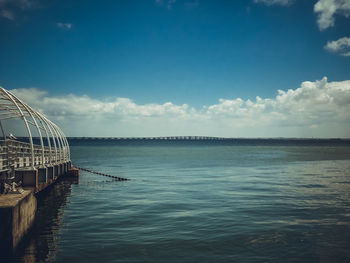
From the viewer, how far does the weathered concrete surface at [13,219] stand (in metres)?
10.8

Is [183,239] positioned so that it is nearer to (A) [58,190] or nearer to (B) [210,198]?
(B) [210,198]

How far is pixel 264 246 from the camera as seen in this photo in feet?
44.9

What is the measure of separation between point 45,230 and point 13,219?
230 inches

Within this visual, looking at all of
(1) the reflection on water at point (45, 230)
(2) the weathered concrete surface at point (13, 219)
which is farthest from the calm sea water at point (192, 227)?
(2) the weathered concrete surface at point (13, 219)

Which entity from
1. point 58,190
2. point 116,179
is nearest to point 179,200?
point 58,190

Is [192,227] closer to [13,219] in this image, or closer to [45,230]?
[45,230]

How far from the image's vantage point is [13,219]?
11.1 meters

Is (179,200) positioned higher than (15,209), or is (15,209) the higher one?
(15,209)

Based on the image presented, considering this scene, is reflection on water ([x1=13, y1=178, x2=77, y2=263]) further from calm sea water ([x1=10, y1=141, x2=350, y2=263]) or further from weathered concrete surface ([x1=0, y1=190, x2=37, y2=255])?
weathered concrete surface ([x1=0, y1=190, x2=37, y2=255])

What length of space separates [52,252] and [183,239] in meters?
6.17

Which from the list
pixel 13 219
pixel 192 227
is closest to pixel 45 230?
pixel 13 219

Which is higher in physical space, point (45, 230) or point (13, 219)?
point (13, 219)

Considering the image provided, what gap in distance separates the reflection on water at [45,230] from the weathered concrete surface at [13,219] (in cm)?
72

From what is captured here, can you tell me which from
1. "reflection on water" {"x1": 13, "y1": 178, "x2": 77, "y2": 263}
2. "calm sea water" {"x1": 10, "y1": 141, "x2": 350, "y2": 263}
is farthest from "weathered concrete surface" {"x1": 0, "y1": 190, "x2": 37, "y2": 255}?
"calm sea water" {"x1": 10, "y1": 141, "x2": 350, "y2": 263}
